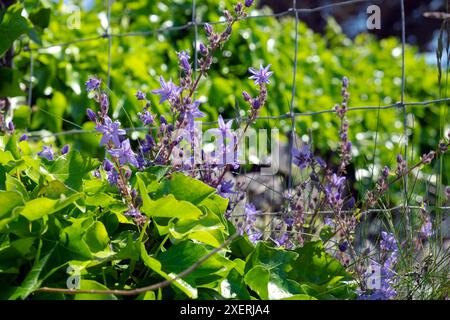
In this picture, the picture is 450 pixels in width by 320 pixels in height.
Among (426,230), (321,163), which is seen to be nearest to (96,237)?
(321,163)

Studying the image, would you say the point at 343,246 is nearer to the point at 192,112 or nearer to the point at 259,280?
the point at 259,280

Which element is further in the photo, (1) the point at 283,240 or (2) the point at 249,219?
(2) the point at 249,219

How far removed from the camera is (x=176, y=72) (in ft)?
11.5

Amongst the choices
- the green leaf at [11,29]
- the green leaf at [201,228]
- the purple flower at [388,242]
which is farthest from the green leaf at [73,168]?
the green leaf at [11,29]

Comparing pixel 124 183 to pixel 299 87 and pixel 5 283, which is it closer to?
pixel 5 283

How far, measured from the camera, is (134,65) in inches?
133

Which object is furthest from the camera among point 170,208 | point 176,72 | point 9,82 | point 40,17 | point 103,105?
point 176,72

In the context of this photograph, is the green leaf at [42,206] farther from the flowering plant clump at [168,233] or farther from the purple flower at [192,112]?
the purple flower at [192,112]

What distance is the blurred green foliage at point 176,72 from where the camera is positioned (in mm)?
3189

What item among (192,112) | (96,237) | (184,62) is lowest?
(96,237)

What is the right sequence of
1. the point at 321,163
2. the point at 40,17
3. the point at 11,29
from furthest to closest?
the point at 40,17 → the point at 11,29 → the point at 321,163

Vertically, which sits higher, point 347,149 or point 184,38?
point 184,38

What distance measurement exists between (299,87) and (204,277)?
2749 mm
